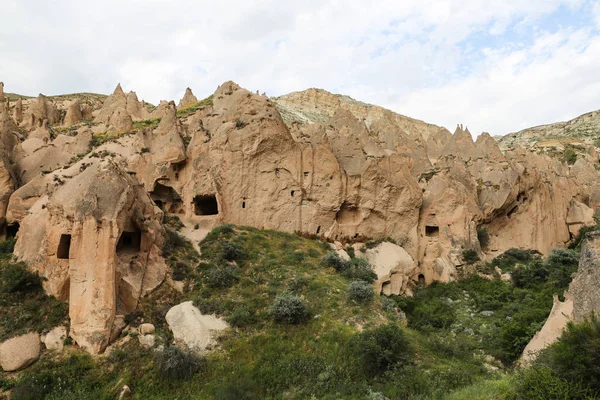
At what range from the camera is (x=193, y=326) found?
14.4 metres

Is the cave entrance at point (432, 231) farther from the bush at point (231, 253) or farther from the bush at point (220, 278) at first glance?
the bush at point (220, 278)

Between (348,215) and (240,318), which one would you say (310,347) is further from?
(348,215)

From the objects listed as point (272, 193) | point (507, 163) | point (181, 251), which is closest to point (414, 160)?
point (507, 163)

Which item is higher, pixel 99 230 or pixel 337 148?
pixel 337 148

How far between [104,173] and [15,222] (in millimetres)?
7893

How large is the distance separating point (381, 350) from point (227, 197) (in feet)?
44.0

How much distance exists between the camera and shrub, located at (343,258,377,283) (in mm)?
19828

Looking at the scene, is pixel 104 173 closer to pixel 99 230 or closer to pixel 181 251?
pixel 99 230

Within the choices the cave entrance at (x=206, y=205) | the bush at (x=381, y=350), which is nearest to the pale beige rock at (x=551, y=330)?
the bush at (x=381, y=350)

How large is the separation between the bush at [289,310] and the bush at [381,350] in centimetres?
238

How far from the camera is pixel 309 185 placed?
79.7ft

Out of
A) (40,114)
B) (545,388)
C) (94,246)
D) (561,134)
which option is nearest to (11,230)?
(94,246)

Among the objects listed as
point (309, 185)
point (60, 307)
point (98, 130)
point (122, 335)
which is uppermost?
point (98, 130)

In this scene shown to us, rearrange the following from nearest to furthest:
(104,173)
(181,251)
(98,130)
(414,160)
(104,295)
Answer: (104,295), (104,173), (181,251), (414,160), (98,130)
